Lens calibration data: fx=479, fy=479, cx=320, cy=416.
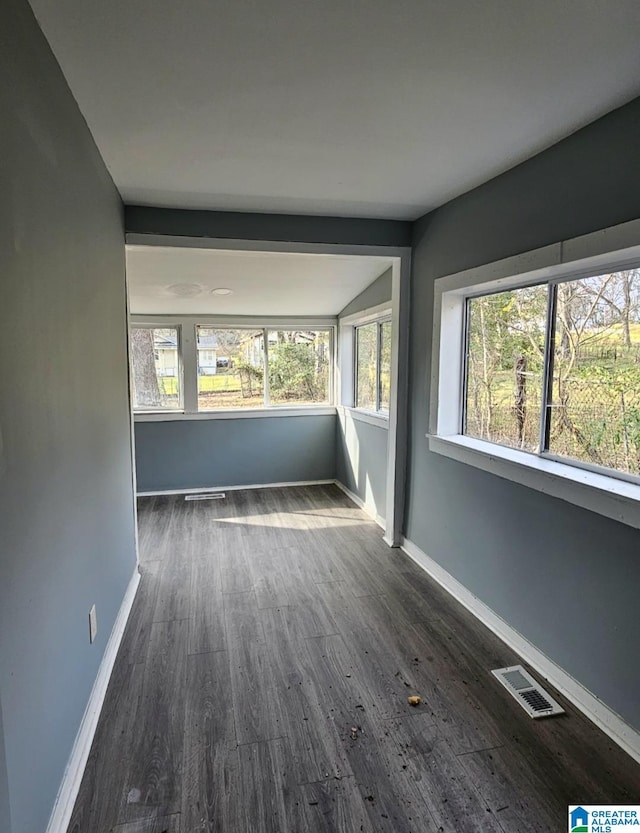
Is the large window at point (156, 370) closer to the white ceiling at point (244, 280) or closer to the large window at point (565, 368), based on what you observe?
the white ceiling at point (244, 280)

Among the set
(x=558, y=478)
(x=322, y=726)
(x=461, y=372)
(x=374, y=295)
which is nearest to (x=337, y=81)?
(x=558, y=478)

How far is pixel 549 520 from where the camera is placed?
2188mm

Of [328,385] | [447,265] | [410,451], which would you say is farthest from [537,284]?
[328,385]

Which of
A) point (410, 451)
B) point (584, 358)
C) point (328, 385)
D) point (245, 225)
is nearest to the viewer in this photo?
point (584, 358)

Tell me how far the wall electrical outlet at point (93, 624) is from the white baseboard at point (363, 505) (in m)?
2.47

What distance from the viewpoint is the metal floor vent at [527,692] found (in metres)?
1.98

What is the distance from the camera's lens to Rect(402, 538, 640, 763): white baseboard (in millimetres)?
1811

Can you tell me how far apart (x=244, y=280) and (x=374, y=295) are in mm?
1175

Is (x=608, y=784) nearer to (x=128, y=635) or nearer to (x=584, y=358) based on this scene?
(x=584, y=358)

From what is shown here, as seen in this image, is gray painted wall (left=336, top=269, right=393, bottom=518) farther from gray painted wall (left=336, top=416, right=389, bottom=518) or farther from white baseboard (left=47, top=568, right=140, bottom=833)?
white baseboard (left=47, top=568, right=140, bottom=833)

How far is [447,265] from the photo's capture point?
3.02m

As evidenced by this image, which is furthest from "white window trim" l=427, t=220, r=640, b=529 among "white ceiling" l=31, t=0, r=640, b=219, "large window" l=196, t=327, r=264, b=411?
"large window" l=196, t=327, r=264, b=411

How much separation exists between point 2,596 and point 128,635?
5.28 feet

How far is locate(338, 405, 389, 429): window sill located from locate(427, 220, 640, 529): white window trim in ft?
3.11
